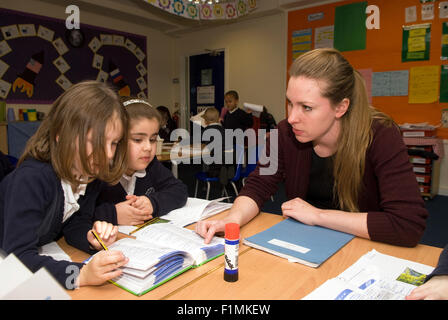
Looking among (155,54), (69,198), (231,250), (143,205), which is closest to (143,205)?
(143,205)

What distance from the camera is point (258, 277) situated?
2.46 feet

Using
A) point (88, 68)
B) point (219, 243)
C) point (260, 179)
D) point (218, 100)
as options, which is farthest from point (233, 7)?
point (219, 243)

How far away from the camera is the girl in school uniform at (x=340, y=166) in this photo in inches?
38.4

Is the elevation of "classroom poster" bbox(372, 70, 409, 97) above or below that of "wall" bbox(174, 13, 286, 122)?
below

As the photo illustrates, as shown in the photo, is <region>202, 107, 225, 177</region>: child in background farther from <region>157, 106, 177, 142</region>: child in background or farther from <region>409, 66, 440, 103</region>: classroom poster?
<region>409, 66, 440, 103</region>: classroom poster

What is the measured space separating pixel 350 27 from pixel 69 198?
187 inches

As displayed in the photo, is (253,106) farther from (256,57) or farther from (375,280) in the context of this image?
(375,280)

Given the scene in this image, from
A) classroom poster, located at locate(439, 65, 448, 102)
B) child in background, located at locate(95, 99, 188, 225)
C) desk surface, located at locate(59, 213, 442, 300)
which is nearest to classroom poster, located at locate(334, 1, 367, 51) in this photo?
classroom poster, located at locate(439, 65, 448, 102)

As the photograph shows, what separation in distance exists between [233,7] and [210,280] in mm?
5142

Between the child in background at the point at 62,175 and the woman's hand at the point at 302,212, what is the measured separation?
56cm

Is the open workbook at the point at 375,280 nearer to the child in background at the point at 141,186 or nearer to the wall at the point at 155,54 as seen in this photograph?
the child in background at the point at 141,186

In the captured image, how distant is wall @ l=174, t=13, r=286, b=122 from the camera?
5.40m

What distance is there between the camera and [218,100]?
648 cm
